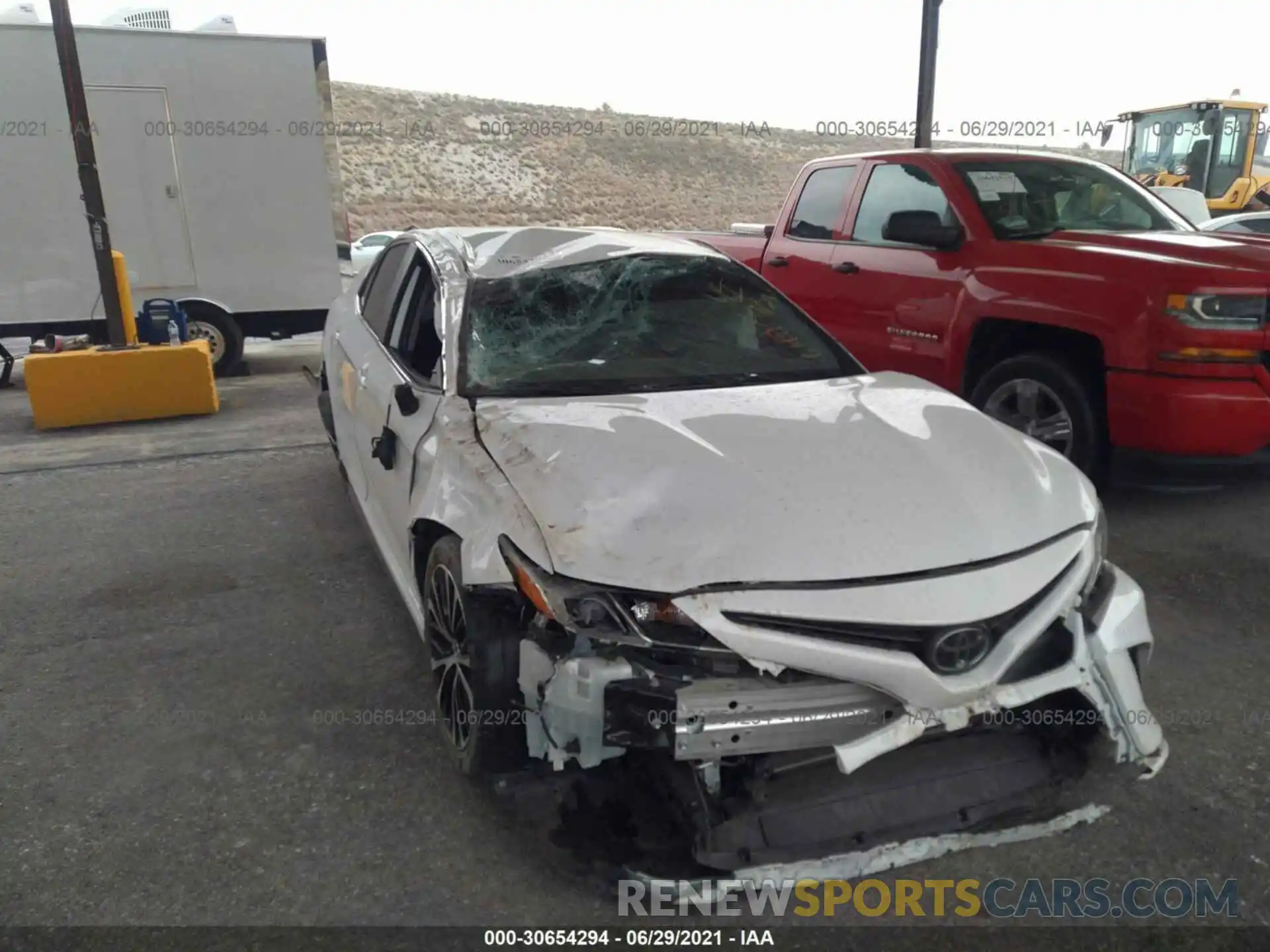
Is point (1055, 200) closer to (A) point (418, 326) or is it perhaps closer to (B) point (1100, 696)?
(A) point (418, 326)

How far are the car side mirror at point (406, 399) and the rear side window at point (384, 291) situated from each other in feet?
2.69

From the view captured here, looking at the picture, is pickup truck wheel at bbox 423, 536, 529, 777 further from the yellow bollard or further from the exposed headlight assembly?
the yellow bollard

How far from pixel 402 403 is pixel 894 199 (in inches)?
157

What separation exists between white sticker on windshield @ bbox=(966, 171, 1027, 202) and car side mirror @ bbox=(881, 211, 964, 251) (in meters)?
0.37

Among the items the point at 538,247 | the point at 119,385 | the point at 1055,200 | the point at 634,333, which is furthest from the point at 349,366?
the point at 119,385

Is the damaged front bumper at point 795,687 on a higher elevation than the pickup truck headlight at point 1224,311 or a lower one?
lower

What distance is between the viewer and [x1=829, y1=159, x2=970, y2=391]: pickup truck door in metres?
5.46

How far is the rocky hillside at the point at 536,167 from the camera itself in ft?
150

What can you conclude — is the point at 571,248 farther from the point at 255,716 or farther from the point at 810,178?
the point at 810,178

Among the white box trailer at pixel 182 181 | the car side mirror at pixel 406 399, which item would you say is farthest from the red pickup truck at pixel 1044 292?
the white box trailer at pixel 182 181

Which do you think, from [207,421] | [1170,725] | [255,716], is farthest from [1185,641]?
[207,421]

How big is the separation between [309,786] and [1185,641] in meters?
3.23

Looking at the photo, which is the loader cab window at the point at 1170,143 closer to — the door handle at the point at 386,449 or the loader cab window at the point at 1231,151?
the loader cab window at the point at 1231,151

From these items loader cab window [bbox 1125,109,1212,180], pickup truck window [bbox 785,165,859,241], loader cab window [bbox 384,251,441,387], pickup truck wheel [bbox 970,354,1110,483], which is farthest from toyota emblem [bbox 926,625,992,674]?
loader cab window [bbox 1125,109,1212,180]
